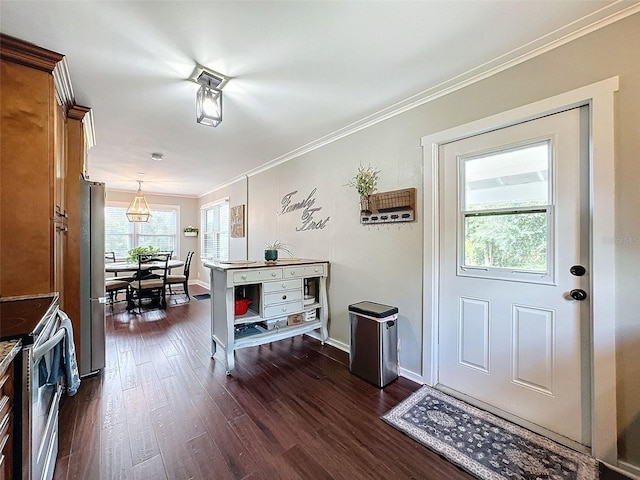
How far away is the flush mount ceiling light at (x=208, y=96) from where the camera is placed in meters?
1.92

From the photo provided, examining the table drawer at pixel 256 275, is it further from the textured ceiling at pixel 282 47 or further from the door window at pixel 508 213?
the door window at pixel 508 213

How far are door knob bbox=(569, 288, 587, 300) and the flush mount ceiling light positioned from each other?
262 centimetres

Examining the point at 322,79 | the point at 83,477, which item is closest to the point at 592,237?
the point at 322,79

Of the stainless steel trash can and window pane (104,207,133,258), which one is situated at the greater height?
window pane (104,207,133,258)

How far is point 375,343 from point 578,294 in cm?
138

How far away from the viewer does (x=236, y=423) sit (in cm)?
182

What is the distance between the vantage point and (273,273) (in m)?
2.72

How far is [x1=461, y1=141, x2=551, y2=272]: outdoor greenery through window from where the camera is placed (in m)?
1.76

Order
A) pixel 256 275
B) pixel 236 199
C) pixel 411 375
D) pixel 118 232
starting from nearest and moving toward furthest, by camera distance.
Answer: pixel 411 375 → pixel 256 275 → pixel 236 199 → pixel 118 232

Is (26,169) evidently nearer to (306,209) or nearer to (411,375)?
(306,209)

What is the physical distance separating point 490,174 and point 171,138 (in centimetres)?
334

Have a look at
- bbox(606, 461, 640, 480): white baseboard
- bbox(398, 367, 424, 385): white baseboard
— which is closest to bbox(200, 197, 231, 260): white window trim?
bbox(398, 367, 424, 385): white baseboard

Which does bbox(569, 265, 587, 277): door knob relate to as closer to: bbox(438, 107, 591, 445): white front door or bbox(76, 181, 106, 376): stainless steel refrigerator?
bbox(438, 107, 591, 445): white front door

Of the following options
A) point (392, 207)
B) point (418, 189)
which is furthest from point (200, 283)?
point (418, 189)
